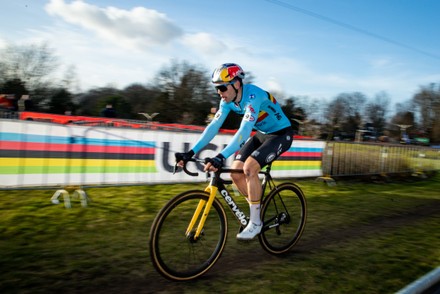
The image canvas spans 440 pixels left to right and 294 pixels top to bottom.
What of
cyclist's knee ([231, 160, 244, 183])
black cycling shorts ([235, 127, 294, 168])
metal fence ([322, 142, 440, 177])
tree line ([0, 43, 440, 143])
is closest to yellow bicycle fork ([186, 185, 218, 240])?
cyclist's knee ([231, 160, 244, 183])

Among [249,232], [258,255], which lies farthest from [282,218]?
[249,232]

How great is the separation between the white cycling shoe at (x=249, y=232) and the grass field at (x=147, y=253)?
1.23ft

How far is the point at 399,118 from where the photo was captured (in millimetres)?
84625

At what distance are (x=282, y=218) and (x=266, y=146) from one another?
111cm

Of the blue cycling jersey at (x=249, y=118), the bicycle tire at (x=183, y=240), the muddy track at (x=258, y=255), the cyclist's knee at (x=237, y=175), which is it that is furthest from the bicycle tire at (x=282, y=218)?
the blue cycling jersey at (x=249, y=118)

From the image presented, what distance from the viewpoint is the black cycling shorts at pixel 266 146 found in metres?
4.25

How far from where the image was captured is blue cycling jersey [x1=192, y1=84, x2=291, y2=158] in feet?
12.8

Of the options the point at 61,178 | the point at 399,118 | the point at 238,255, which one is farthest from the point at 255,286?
the point at 399,118

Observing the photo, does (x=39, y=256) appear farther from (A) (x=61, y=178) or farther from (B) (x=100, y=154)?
(B) (x=100, y=154)

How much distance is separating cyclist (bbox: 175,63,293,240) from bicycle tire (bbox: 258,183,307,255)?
30cm

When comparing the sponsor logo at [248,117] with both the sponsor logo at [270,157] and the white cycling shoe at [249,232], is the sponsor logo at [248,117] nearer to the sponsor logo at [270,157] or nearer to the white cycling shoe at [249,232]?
the sponsor logo at [270,157]

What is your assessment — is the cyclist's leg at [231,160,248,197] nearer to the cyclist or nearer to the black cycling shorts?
the cyclist

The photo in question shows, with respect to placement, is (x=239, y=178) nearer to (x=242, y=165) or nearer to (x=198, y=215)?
(x=242, y=165)

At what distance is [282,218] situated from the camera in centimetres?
474
